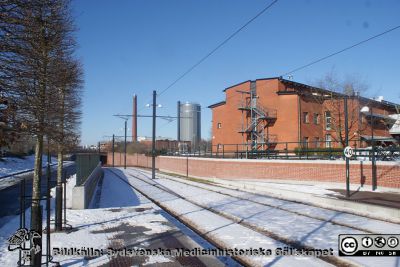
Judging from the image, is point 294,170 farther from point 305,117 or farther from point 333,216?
point 305,117

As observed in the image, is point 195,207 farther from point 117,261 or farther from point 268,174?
point 268,174

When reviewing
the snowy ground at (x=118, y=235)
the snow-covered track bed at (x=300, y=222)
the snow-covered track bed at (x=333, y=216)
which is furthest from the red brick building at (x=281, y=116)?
the snowy ground at (x=118, y=235)

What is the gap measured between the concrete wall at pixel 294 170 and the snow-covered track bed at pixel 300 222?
205 inches

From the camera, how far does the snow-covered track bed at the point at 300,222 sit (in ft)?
30.9

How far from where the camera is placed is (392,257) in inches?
316

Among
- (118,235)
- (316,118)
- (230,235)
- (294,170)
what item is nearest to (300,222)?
(230,235)

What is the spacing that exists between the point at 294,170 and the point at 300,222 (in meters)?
12.6

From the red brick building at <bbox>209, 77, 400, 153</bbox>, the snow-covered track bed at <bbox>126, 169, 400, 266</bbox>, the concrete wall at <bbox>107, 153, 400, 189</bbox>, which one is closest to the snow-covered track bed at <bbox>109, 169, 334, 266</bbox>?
the snow-covered track bed at <bbox>126, 169, 400, 266</bbox>

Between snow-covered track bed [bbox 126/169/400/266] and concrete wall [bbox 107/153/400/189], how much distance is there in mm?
5202

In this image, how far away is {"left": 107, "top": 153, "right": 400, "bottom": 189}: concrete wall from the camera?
19.0 m

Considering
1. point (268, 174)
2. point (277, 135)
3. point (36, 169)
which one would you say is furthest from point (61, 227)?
point (277, 135)

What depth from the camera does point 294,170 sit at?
24.4 m

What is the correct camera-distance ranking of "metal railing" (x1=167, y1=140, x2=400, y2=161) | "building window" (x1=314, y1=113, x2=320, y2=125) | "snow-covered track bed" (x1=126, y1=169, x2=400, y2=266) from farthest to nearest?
1. "building window" (x1=314, y1=113, x2=320, y2=125)
2. "metal railing" (x1=167, y1=140, x2=400, y2=161)
3. "snow-covered track bed" (x1=126, y1=169, x2=400, y2=266)

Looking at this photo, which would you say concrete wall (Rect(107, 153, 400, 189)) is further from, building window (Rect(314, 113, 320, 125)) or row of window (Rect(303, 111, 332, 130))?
building window (Rect(314, 113, 320, 125))
